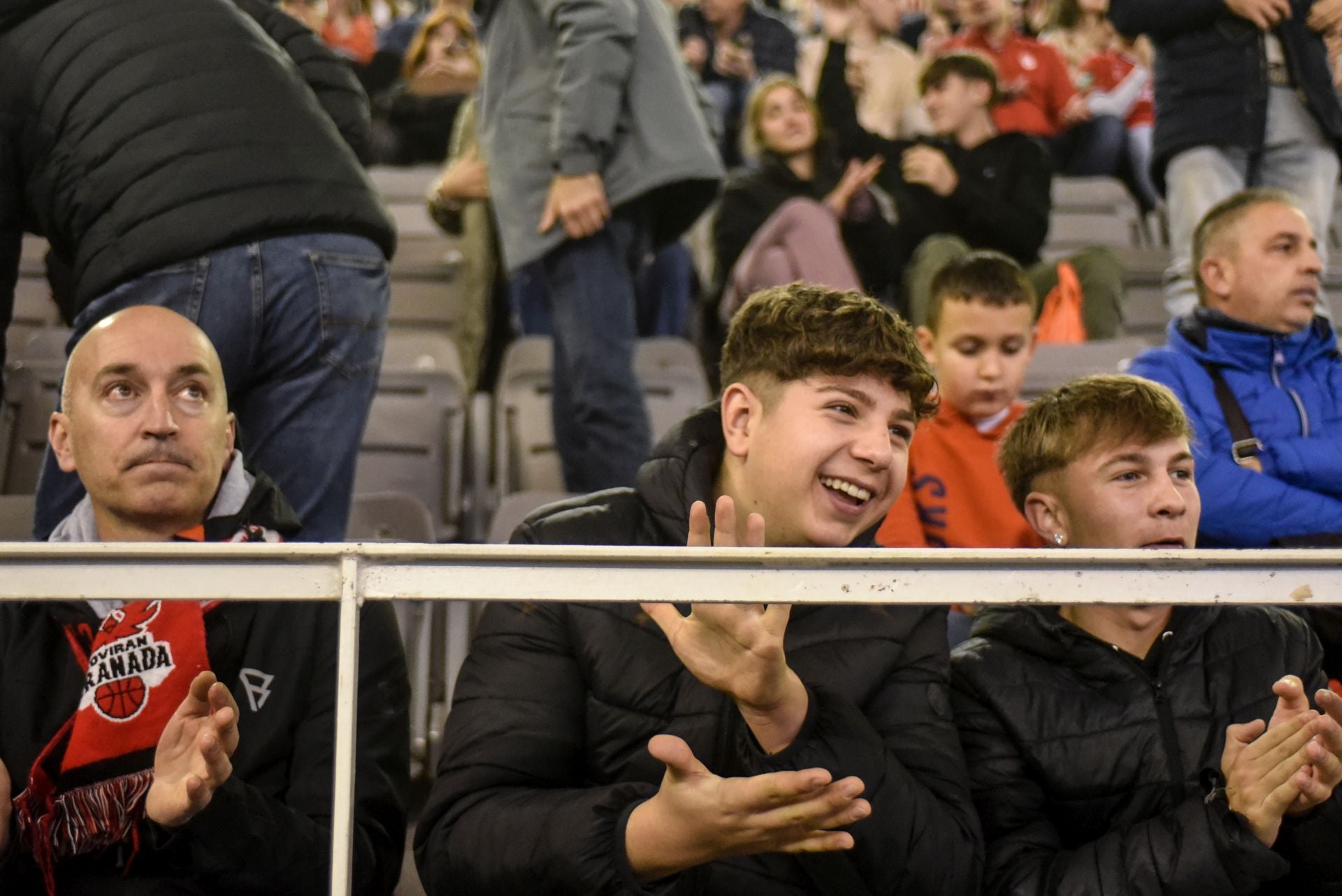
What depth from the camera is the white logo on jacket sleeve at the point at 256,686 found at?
5.85ft

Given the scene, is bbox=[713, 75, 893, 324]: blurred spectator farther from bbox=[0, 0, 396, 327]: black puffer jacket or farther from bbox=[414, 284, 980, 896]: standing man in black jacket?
bbox=[414, 284, 980, 896]: standing man in black jacket

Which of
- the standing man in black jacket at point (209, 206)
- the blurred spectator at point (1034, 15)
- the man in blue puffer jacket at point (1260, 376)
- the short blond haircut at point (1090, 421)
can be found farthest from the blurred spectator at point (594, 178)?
the blurred spectator at point (1034, 15)

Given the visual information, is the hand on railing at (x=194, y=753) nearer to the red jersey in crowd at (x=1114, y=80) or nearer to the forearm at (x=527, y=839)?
the forearm at (x=527, y=839)

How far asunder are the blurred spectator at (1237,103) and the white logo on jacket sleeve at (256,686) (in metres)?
2.56

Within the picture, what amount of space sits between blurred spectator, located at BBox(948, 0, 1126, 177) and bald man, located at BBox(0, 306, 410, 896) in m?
4.54

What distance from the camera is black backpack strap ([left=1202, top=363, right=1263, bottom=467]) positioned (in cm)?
265

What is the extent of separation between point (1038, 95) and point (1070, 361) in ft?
7.90

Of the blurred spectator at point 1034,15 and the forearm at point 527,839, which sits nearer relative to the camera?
the forearm at point 527,839

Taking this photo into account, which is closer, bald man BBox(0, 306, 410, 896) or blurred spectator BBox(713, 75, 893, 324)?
bald man BBox(0, 306, 410, 896)

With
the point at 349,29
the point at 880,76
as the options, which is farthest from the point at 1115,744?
the point at 349,29

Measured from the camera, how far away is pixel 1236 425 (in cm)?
267

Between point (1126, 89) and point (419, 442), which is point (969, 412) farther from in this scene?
point (1126, 89)

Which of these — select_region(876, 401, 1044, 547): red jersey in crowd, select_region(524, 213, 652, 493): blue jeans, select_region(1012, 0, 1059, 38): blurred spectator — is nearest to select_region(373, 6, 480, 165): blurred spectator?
select_region(524, 213, 652, 493): blue jeans

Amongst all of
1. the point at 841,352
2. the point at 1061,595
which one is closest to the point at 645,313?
the point at 841,352
